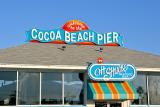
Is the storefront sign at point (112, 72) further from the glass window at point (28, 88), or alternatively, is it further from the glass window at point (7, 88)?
the glass window at point (7, 88)

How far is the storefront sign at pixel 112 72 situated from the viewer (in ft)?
81.0

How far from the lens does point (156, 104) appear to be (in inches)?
1038

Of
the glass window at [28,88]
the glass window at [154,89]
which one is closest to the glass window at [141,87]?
the glass window at [154,89]

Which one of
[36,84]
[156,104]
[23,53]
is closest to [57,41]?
[23,53]

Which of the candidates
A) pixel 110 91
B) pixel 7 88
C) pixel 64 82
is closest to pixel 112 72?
pixel 110 91

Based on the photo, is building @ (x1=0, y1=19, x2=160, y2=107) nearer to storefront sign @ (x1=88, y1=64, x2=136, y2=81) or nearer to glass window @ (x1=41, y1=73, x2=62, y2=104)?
glass window @ (x1=41, y1=73, x2=62, y2=104)

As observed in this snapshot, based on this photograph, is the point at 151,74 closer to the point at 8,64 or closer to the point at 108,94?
the point at 108,94

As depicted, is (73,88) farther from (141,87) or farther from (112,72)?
(141,87)

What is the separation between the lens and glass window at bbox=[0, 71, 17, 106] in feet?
77.4

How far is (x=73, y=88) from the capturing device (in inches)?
981

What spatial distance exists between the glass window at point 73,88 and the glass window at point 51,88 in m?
0.36

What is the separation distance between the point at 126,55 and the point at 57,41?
5031mm

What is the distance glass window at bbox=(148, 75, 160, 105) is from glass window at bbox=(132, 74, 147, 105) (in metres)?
0.36

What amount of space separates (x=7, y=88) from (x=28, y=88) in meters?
1.19
